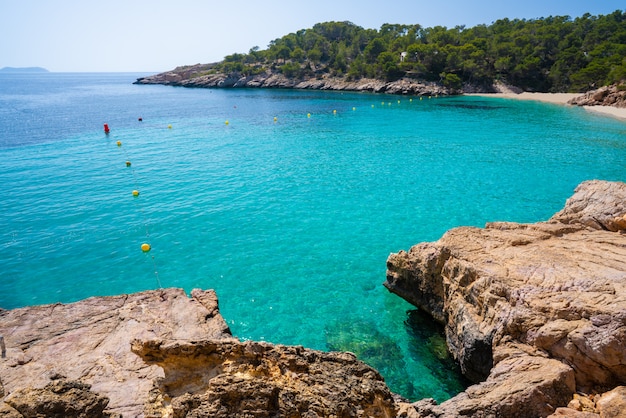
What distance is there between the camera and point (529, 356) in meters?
7.48

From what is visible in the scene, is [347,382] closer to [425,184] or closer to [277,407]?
[277,407]

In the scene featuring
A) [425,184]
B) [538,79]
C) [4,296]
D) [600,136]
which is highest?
[538,79]

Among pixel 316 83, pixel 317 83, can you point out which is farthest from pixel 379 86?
pixel 316 83

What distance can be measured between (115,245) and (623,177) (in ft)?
105

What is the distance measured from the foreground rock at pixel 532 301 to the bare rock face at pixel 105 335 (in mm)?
5668

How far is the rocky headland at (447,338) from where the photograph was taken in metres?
5.01

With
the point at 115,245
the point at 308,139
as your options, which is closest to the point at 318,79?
the point at 308,139

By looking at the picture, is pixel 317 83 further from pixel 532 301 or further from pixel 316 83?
pixel 532 301

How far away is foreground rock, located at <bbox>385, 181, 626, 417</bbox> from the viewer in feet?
21.9

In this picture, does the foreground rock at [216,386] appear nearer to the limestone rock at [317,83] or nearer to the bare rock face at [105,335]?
the bare rock face at [105,335]

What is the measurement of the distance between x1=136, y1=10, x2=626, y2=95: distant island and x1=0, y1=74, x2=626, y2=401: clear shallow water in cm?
3585

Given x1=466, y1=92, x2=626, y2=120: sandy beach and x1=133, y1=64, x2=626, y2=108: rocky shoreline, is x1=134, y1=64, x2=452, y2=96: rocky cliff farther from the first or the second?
x1=466, y1=92, x2=626, y2=120: sandy beach

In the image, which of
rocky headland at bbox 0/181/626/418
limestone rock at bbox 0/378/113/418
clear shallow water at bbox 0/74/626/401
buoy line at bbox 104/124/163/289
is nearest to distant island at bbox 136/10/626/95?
clear shallow water at bbox 0/74/626/401

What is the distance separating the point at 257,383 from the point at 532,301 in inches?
250
